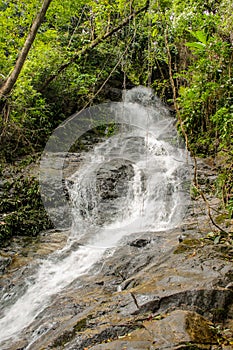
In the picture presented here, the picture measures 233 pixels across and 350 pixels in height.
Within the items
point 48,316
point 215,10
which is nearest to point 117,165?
point 215,10

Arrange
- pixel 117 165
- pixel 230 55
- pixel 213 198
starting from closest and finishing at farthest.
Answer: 1. pixel 230 55
2. pixel 213 198
3. pixel 117 165

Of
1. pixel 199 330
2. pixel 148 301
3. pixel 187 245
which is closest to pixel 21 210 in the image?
pixel 187 245

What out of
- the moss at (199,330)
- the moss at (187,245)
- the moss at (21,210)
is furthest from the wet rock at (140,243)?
the moss at (21,210)

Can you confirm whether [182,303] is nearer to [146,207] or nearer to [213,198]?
[213,198]

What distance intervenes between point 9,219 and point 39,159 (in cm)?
279

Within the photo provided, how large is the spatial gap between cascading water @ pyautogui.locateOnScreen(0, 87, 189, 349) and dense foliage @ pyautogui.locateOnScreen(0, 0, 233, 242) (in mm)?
1247

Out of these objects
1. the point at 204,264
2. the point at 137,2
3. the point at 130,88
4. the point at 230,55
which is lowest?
the point at 204,264

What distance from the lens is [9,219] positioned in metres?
7.47

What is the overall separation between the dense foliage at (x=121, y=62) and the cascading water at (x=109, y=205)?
1.25 m

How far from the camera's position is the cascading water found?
5.12m

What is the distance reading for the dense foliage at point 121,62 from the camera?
4.32 m

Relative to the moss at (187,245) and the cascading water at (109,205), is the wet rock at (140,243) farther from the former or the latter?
the moss at (187,245)

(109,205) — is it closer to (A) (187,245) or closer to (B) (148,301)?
(A) (187,245)

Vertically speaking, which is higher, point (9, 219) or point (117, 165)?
point (117, 165)
